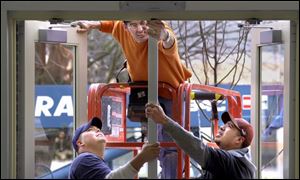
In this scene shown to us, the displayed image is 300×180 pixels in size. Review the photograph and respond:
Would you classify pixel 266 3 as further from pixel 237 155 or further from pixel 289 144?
pixel 237 155

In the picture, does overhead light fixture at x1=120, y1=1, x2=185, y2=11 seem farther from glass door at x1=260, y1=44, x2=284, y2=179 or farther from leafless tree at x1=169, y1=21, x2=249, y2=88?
leafless tree at x1=169, y1=21, x2=249, y2=88

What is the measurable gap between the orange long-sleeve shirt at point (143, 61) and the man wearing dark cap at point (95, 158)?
14.5 inches

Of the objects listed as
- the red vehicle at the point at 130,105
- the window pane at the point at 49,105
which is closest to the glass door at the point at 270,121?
the red vehicle at the point at 130,105

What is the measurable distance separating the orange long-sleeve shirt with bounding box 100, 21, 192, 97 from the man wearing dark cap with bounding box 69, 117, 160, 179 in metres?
0.37

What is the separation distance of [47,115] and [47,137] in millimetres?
238

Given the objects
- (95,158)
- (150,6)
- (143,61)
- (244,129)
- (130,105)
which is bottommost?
(95,158)

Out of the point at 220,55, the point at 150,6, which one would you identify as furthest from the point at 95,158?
the point at 220,55

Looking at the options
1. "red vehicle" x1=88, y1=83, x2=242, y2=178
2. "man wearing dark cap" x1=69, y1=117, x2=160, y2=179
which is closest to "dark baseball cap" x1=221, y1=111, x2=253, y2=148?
"red vehicle" x1=88, y1=83, x2=242, y2=178

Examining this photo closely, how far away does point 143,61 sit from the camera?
3254 mm

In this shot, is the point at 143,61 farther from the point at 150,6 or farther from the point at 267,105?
the point at 150,6

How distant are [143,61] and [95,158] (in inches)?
24.7

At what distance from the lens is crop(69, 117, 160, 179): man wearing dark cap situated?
2518 mm

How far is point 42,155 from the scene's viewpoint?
3281 mm

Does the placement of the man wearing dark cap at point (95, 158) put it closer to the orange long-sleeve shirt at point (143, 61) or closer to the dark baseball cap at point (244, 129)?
the orange long-sleeve shirt at point (143, 61)
